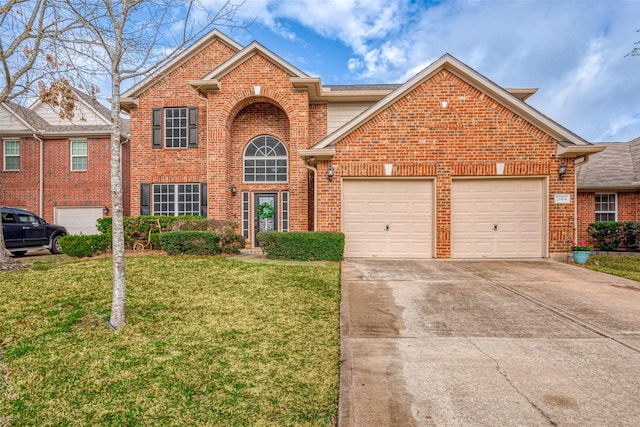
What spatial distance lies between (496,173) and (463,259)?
2692 mm

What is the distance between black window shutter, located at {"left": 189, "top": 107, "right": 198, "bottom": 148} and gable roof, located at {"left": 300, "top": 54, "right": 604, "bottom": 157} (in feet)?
18.4

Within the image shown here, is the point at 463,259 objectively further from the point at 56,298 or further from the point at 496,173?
the point at 56,298

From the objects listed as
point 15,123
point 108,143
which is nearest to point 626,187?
point 108,143

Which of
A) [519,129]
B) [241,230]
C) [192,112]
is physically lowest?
[241,230]

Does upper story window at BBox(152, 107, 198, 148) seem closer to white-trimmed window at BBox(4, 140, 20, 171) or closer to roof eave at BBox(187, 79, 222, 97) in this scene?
roof eave at BBox(187, 79, 222, 97)

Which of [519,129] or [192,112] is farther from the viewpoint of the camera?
[192,112]

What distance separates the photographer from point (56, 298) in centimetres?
527

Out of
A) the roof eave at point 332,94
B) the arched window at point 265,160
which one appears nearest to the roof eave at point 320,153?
the arched window at point 265,160

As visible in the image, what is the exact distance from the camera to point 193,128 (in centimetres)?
1267

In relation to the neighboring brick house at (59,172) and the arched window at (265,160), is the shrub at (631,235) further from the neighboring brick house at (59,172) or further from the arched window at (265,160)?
the neighboring brick house at (59,172)

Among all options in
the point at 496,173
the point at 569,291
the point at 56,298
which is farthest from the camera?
the point at 496,173

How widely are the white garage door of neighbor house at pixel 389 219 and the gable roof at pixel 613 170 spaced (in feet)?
25.9

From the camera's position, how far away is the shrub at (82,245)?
31.8ft

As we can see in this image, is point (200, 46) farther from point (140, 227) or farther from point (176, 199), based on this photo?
point (140, 227)
